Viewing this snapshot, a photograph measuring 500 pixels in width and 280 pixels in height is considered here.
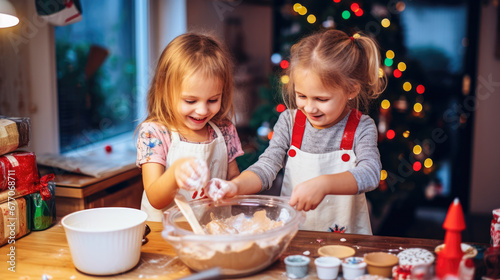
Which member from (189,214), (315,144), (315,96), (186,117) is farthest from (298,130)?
(189,214)

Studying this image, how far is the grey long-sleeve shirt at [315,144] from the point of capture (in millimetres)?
1340

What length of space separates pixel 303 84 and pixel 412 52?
316 cm

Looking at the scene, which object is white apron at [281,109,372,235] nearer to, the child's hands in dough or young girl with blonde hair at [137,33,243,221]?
young girl with blonde hair at [137,33,243,221]

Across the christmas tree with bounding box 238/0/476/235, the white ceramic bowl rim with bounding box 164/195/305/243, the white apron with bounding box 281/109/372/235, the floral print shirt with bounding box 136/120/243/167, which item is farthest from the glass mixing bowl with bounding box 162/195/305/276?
the christmas tree with bounding box 238/0/476/235

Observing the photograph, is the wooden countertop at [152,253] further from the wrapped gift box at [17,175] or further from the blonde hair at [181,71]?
the blonde hair at [181,71]

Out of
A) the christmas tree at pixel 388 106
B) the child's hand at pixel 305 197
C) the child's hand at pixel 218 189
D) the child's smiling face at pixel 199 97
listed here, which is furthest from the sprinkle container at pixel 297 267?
the christmas tree at pixel 388 106

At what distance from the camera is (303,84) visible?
1.28 meters

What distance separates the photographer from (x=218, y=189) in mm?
1128

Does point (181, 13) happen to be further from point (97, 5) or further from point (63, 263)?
point (63, 263)

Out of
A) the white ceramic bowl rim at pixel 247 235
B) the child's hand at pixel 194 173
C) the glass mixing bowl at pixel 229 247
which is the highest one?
the child's hand at pixel 194 173

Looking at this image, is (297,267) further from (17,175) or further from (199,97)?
(17,175)

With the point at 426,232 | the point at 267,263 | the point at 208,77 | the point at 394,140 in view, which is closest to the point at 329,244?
the point at 267,263

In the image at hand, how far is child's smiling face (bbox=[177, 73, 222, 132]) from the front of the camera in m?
1.27

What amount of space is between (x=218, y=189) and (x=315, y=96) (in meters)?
0.38
